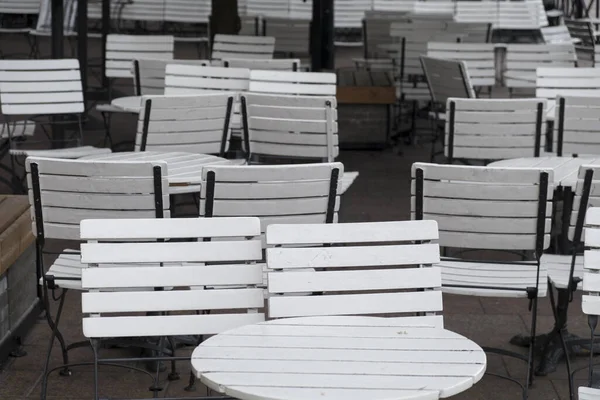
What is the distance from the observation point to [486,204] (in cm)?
462

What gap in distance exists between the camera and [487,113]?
667 centimetres

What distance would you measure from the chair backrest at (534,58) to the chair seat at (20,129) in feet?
12.7

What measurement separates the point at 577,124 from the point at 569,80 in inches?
53.5

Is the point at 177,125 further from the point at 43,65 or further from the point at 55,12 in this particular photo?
the point at 55,12

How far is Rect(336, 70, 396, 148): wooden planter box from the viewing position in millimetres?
10203

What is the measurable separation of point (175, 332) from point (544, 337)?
89.3 inches

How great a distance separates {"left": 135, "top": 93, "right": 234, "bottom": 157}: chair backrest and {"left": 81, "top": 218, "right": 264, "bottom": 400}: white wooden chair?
2448 mm

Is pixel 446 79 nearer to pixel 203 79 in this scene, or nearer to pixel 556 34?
pixel 203 79

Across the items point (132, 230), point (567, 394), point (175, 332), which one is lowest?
point (567, 394)

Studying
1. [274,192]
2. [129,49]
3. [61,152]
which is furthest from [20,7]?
[274,192]

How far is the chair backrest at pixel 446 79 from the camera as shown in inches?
323

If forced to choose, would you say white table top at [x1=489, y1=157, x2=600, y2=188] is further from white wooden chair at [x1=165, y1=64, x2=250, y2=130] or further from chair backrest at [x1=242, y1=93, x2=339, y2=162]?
white wooden chair at [x1=165, y1=64, x2=250, y2=130]

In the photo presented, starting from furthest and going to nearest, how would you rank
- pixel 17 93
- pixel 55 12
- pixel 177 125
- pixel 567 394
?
pixel 55 12 → pixel 17 93 → pixel 177 125 → pixel 567 394

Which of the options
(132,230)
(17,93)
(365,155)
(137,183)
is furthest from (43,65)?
(132,230)
